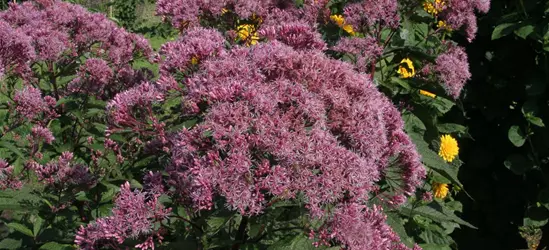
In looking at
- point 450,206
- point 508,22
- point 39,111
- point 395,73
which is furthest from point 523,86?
point 39,111

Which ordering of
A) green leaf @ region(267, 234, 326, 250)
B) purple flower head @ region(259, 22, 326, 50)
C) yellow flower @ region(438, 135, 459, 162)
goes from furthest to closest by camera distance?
yellow flower @ region(438, 135, 459, 162) < purple flower head @ region(259, 22, 326, 50) < green leaf @ region(267, 234, 326, 250)

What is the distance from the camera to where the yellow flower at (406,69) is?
3.30 meters

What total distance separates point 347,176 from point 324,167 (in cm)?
8

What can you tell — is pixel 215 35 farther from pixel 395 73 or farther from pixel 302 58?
pixel 395 73

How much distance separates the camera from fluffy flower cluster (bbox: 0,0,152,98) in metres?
2.82

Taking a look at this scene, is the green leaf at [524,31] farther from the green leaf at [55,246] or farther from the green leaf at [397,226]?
the green leaf at [55,246]

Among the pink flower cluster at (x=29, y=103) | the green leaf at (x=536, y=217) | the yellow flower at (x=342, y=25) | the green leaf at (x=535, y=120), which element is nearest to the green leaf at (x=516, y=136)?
the green leaf at (x=535, y=120)

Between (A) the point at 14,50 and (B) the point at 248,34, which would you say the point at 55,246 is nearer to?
(A) the point at 14,50

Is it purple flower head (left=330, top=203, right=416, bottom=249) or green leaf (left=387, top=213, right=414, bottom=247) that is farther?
green leaf (left=387, top=213, right=414, bottom=247)

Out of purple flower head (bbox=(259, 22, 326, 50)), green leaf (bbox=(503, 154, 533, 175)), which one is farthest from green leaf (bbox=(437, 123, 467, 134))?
purple flower head (bbox=(259, 22, 326, 50))

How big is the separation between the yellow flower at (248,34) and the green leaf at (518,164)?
2.18 meters

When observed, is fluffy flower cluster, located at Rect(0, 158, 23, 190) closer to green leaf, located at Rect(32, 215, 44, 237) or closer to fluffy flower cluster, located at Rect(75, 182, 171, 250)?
green leaf, located at Rect(32, 215, 44, 237)

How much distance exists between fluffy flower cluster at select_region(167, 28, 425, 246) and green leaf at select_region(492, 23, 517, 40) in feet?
7.49

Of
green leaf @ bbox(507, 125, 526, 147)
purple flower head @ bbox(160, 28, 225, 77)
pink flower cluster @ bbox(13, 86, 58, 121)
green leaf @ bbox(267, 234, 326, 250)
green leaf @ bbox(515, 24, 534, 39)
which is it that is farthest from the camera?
green leaf @ bbox(507, 125, 526, 147)
